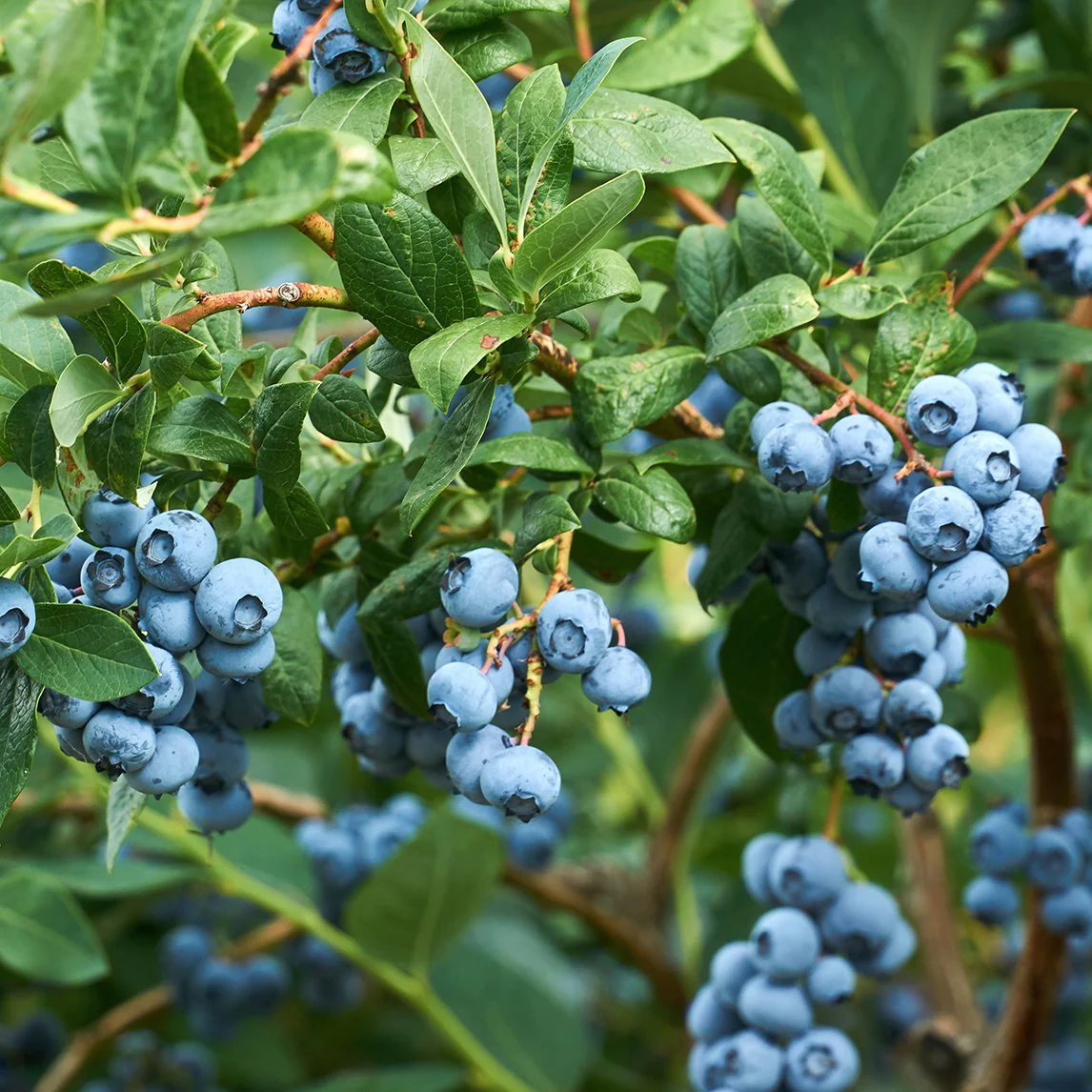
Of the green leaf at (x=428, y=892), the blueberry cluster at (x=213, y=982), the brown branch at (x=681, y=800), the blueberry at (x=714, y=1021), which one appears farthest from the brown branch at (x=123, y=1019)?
the blueberry at (x=714, y=1021)

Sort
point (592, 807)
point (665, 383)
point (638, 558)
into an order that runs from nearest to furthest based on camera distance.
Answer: point (665, 383)
point (638, 558)
point (592, 807)

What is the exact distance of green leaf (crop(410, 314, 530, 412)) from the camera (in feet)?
2.20

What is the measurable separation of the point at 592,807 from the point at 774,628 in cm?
161

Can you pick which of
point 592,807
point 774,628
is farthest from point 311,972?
point 774,628

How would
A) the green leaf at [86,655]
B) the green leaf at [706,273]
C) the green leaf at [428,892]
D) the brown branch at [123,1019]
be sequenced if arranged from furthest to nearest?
the brown branch at [123,1019], the green leaf at [428,892], the green leaf at [706,273], the green leaf at [86,655]

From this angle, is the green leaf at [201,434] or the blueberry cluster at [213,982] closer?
the green leaf at [201,434]

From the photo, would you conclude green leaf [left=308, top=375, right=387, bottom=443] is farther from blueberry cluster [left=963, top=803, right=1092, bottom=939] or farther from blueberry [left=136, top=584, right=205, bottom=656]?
blueberry cluster [left=963, top=803, right=1092, bottom=939]

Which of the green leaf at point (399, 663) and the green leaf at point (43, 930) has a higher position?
the green leaf at point (399, 663)

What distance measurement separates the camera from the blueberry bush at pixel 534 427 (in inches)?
27.1

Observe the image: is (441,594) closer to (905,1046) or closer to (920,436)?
(920,436)

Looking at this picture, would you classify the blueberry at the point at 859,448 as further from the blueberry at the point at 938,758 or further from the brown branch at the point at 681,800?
the brown branch at the point at 681,800

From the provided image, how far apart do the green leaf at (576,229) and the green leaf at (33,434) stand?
10.2 inches

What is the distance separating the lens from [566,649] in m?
0.74

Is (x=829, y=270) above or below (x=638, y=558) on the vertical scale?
above
